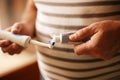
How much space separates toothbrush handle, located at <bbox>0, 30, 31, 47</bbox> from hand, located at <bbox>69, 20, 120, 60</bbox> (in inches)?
4.4

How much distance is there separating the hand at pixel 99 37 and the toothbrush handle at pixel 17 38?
0.11 meters

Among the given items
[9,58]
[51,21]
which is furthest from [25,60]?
[51,21]

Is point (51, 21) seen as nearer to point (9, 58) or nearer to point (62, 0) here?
point (62, 0)

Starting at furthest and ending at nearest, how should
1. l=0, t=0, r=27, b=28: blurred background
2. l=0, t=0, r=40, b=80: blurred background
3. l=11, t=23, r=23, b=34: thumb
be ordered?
l=0, t=0, r=27, b=28: blurred background → l=0, t=0, r=40, b=80: blurred background → l=11, t=23, r=23, b=34: thumb

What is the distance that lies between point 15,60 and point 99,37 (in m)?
0.52

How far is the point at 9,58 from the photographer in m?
0.87

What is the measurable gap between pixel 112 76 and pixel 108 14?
0.54 ft

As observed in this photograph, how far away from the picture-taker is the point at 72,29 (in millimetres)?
494

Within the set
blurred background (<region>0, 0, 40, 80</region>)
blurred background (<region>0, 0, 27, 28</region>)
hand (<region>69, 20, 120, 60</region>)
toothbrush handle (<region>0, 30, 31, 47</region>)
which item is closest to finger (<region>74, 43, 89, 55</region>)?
hand (<region>69, 20, 120, 60</region>)

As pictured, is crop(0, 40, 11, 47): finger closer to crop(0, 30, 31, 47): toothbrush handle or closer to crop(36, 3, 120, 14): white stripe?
crop(0, 30, 31, 47): toothbrush handle

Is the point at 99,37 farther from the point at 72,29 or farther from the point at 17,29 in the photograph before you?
the point at 17,29

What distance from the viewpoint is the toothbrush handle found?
0.49m

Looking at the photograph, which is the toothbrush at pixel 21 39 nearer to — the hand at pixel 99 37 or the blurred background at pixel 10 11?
the hand at pixel 99 37

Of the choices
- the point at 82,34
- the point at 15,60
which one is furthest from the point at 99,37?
the point at 15,60
